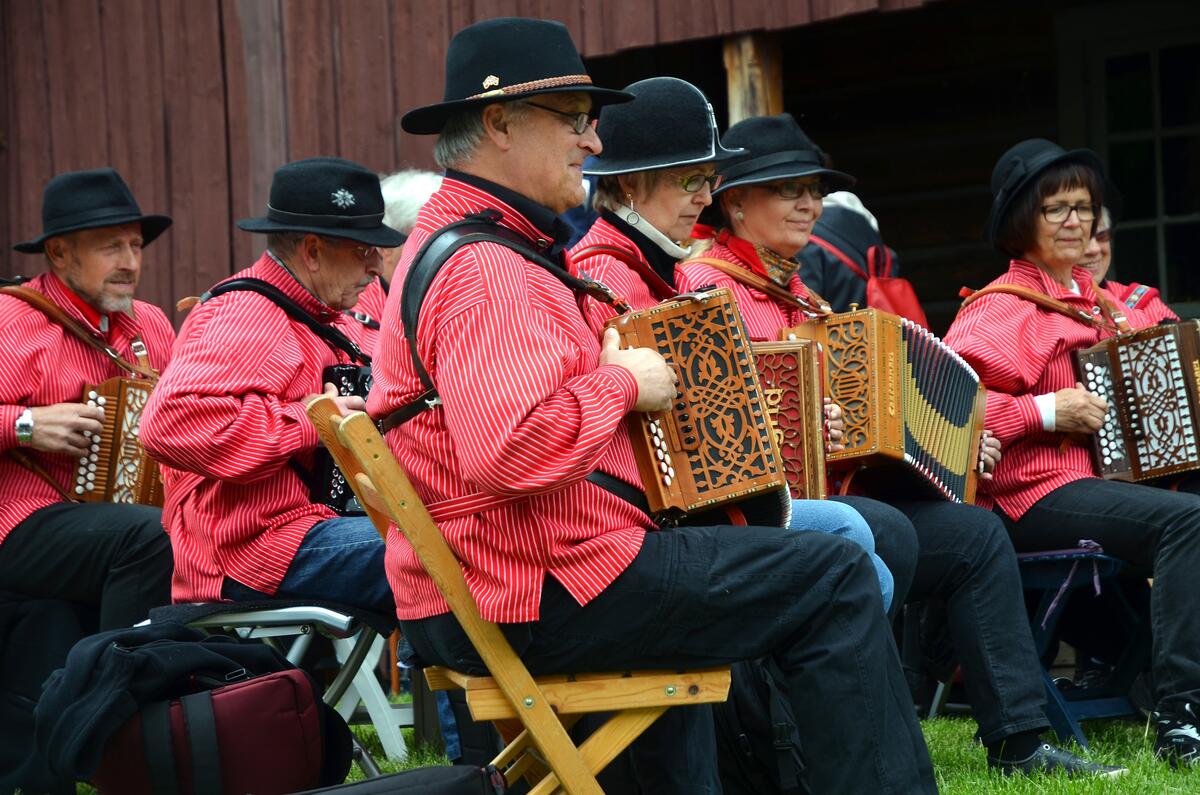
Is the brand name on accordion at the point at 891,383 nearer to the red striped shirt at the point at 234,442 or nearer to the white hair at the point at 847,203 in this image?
the red striped shirt at the point at 234,442

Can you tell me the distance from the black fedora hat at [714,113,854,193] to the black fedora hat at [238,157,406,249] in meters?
1.09

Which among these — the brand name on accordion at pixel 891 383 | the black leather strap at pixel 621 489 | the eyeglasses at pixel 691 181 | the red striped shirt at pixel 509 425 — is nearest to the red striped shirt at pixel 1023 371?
the brand name on accordion at pixel 891 383

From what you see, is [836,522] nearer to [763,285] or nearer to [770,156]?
[763,285]

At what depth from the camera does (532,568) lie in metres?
2.92

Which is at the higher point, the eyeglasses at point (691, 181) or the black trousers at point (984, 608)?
the eyeglasses at point (691, 181)

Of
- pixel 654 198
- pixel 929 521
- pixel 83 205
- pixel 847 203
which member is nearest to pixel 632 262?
→ pixel 654 198

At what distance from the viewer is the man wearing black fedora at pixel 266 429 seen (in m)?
4.07

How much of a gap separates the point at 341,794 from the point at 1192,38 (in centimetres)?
667

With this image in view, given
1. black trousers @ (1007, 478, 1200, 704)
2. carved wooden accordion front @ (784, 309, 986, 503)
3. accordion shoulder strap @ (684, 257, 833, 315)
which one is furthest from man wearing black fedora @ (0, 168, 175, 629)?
black trousers @ (1007, 478, 1200, 704)

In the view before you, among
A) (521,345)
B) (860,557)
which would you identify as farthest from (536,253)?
(860,557)

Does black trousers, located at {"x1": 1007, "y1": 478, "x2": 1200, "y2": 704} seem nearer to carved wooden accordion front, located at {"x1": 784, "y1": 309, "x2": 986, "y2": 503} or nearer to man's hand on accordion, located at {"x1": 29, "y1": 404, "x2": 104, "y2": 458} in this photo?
carved wooden accordion front, located at {"x1": 784, "y1": 309, "x2": 986, "y2": 503}

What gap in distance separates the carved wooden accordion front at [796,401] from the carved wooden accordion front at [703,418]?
797 millimetres

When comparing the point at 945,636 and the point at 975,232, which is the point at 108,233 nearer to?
the point at 945,636

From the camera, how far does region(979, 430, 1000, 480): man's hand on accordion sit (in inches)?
192
